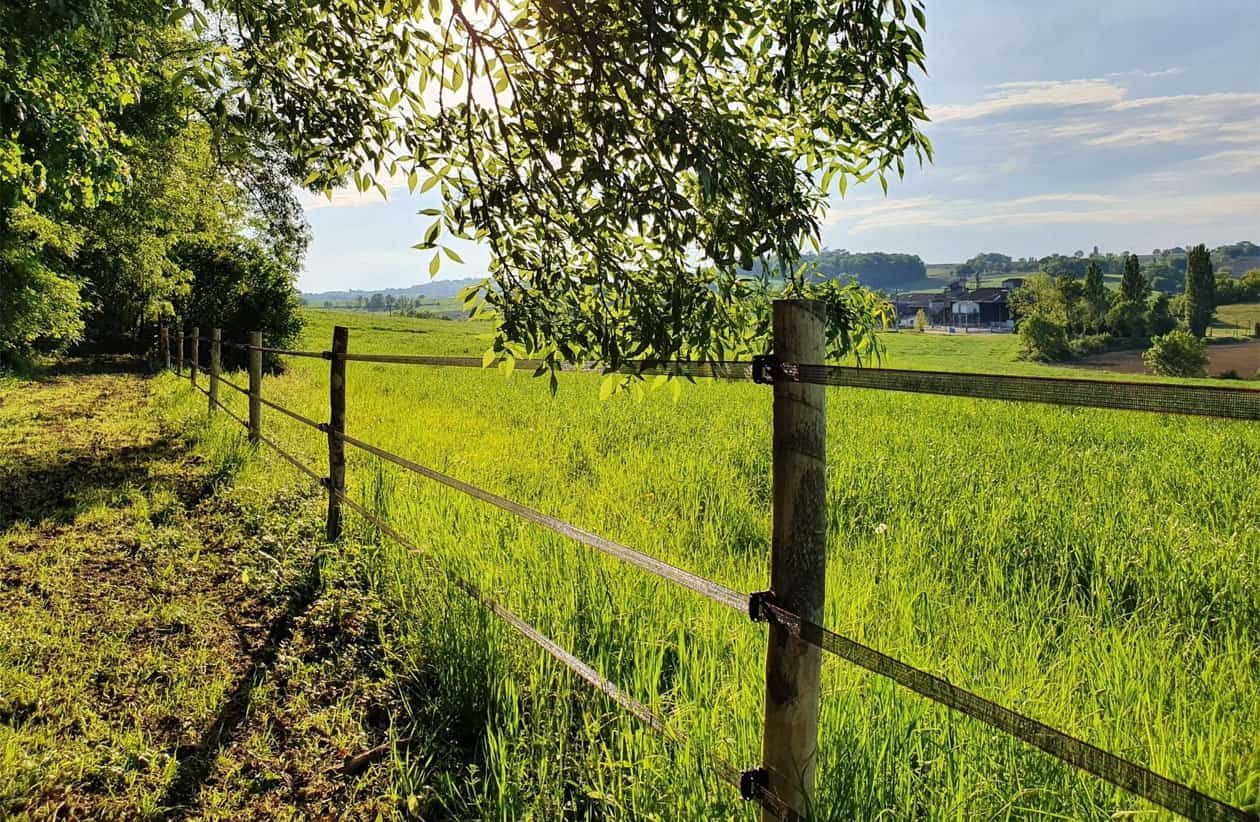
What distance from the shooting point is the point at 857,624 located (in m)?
3.03

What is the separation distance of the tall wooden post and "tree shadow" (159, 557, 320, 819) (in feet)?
7.18

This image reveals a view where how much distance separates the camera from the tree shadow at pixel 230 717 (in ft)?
8.39

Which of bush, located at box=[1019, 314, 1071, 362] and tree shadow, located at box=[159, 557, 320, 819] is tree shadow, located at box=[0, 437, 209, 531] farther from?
bush, located at box=[1019, 314, 1071, 362]

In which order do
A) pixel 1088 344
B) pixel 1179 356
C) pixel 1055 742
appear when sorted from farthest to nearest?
pixel 1088 344 → pixel 1179 356 → pixel 1055 742

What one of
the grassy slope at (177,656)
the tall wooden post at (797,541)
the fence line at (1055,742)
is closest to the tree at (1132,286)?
the grassy slope at (177,656)

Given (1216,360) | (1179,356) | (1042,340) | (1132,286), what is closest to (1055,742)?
(1179,356)

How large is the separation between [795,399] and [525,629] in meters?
1.65

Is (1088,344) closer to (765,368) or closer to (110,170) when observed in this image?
(110,170)

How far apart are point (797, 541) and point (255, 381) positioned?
6.85 meters

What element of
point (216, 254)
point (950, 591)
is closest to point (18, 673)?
point (950, 591)

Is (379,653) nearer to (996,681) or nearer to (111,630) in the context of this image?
(111,630)

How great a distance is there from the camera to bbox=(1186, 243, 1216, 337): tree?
9506 centimetres

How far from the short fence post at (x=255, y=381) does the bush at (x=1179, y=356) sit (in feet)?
254

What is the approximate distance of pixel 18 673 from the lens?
3.30 meters
